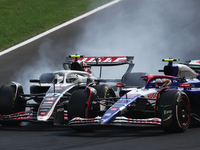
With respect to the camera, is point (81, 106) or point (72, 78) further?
point (72, 78)

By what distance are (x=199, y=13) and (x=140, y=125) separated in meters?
18.3

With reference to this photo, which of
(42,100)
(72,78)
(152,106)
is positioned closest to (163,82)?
(152,106)

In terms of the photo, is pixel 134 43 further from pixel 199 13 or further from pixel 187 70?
pixel 187 70

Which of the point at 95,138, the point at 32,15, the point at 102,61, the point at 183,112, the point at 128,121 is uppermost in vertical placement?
the point at 32,15

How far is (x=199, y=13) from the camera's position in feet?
83.3

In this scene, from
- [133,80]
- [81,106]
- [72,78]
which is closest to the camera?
[81,106]

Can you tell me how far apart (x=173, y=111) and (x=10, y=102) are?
14.4ft

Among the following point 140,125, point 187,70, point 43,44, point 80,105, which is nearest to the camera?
point 140,125

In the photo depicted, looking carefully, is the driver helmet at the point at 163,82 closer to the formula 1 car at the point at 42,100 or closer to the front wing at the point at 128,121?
the formula 1 car at the point at 42,100

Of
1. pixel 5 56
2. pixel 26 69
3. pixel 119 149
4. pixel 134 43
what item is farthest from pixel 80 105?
pixel 134 43

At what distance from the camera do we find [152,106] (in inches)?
391

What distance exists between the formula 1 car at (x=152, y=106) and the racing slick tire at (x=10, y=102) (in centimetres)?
200

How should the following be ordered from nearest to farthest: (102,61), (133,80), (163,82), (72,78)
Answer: (163,82) → (72,78) → (133,80) → (102,61)

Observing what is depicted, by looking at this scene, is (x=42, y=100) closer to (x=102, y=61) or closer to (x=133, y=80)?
(x=102, y=61)
